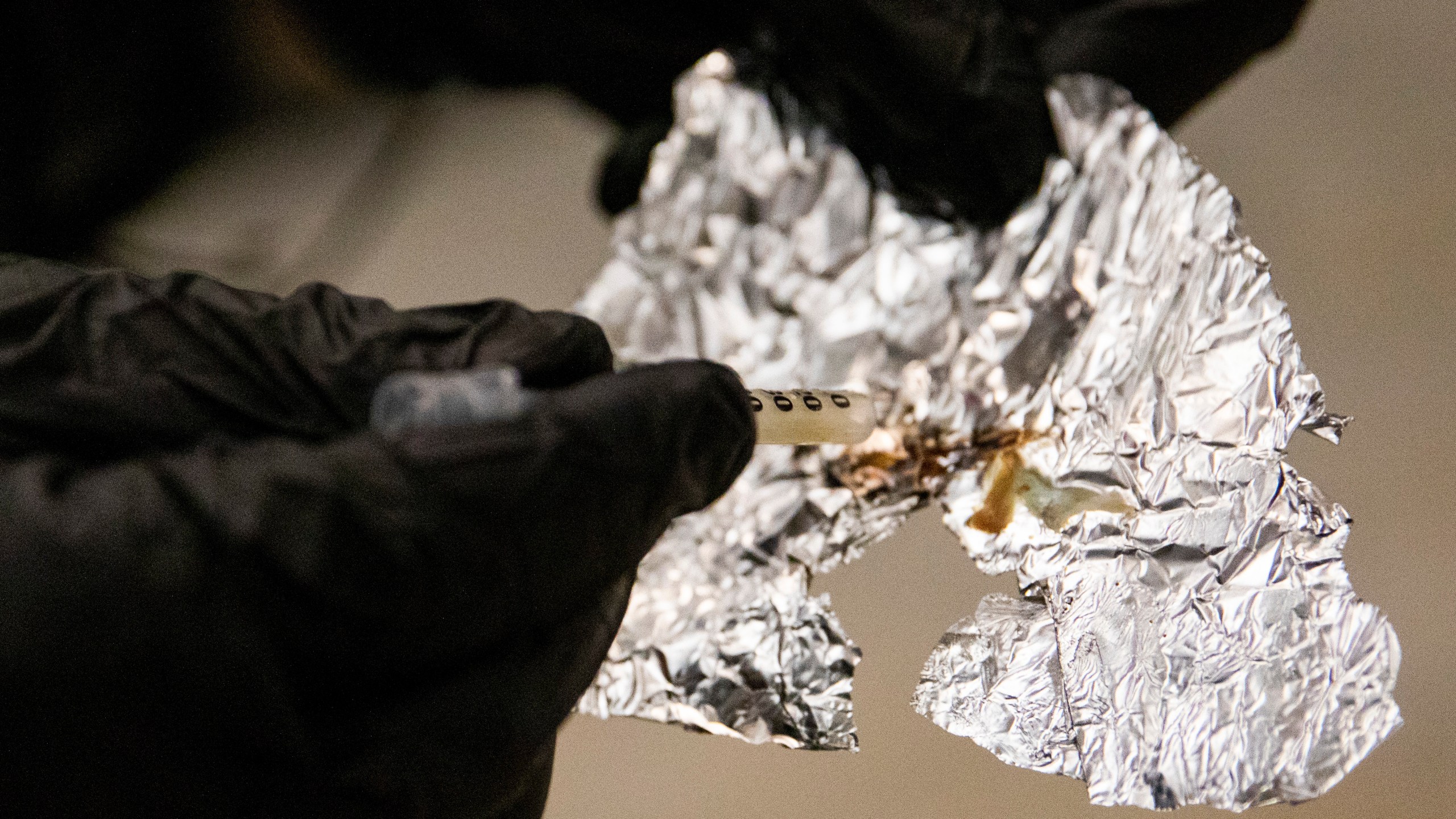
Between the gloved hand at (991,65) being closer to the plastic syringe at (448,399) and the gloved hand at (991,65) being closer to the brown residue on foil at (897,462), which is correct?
the brown residue on foil at (897,462)

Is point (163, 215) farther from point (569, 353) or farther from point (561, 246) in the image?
point (569, 353)

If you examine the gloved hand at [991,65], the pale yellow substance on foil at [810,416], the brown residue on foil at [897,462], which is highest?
the gloved hand at [991,65]

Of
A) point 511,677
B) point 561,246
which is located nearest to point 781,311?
point 561,246

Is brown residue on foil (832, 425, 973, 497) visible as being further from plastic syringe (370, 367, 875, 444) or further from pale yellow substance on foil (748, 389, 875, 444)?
plastic syringe (370, 367, 875, 444)

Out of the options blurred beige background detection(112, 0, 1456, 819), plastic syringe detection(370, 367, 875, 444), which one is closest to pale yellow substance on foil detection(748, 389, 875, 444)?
plastic syringe detection(370, 367, 875, 444)

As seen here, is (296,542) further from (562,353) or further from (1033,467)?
(1033,467)

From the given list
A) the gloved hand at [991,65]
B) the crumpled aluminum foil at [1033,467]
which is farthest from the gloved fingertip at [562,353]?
the gloved hand at [991,65]

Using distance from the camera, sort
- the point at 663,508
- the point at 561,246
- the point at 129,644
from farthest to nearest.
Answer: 1. the point at 561,246
2. the point at 663,508
3. the point at 129,644
